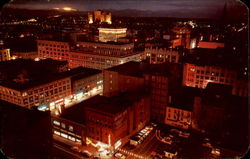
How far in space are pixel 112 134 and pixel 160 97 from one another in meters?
11.2

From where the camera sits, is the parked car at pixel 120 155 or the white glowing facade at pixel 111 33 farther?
the white glowing facade at pixel 111 33

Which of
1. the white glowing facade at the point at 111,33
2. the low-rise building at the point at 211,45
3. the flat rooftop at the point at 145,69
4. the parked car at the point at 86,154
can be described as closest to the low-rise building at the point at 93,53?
the flat rooftop at the point at 145,69

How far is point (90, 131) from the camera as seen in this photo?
28266 mm

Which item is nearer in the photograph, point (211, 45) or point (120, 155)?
→ point (120, 155)

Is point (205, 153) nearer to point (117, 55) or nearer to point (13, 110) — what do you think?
point (13, 110)

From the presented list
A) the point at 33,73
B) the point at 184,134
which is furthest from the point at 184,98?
the point at 33,73

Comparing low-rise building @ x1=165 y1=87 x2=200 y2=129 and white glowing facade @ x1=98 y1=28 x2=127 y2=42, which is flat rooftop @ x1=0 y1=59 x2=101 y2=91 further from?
white glowing facade @ x1=98 y1=28 x2=127 y2=42

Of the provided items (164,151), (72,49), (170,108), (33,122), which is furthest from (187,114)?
(72,49)

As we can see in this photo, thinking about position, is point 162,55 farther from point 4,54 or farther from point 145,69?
point 4,54

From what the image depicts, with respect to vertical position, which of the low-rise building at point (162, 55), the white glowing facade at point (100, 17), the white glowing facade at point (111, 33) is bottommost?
the low-rise building at point (162, 55)

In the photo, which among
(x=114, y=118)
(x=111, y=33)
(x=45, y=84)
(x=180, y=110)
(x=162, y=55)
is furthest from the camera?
(x=111, y=33)

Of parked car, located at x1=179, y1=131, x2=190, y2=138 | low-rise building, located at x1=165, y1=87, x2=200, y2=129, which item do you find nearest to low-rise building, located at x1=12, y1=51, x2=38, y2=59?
low-rise building, located at x1=165, y1=87, x2=200, y2=129

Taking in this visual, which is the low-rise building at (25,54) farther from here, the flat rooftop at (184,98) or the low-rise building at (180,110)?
the low-rise building at (180,110)

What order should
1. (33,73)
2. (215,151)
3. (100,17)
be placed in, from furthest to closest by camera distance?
(100,17) < (33,73) < (215,151)
